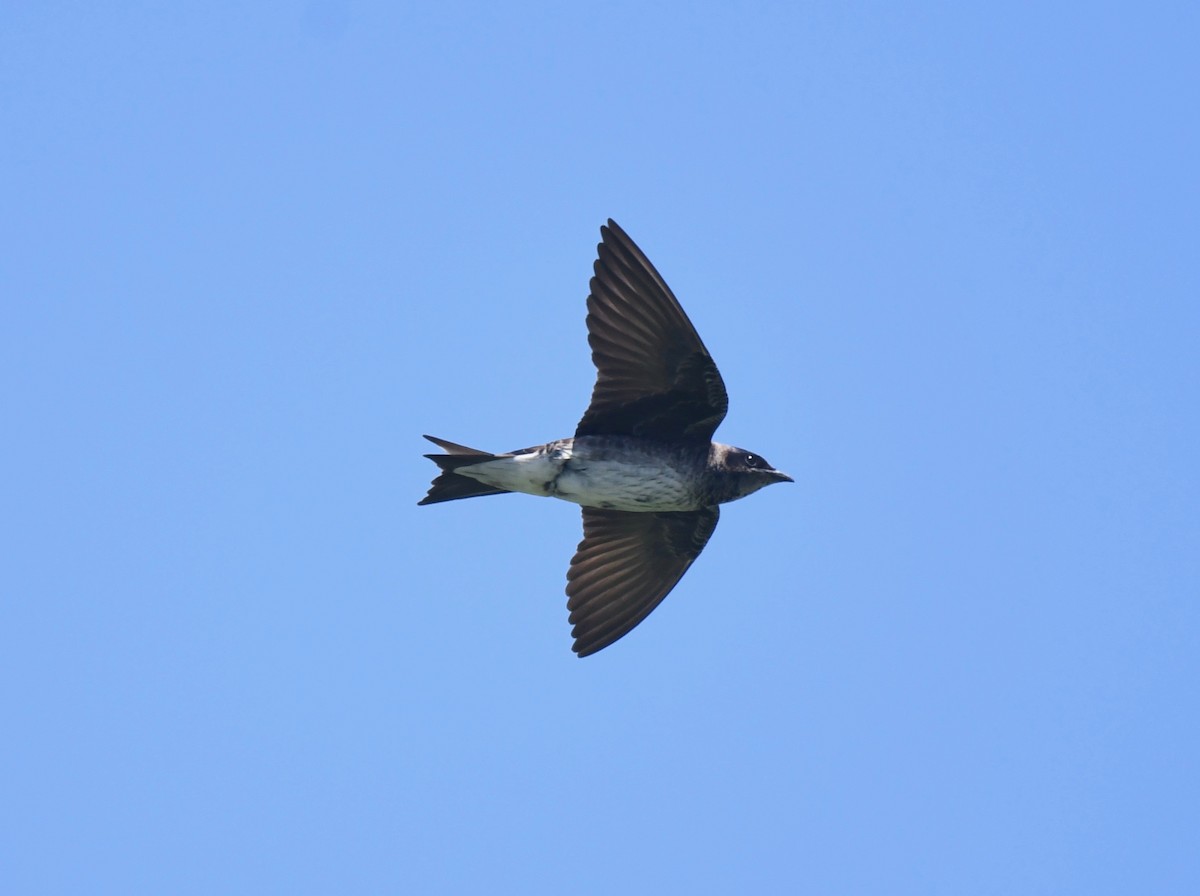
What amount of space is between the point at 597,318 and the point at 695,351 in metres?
0.66

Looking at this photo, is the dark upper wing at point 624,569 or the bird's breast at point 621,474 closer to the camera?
the bird's breast at point 621,474

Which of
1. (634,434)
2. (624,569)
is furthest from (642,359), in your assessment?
(624,569)

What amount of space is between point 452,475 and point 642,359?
1.41 meters

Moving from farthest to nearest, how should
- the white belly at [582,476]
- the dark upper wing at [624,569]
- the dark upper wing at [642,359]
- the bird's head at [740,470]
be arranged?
1. the dark upper wing at [624,569]
2. the bird's head at [740,470]
3. the white belly at [582,476]
4. the dark upper wing at [642,359]

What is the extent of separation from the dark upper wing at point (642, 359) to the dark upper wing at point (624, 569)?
3.61 feet

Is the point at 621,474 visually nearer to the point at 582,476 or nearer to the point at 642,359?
the point at 582,476

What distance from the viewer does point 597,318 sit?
1184 cm

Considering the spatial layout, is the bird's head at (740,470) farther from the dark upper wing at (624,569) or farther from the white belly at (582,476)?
the dark upper wing at (624,569)

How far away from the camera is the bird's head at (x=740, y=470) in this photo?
Result: 12133mm

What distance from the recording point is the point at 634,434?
12.1 metres

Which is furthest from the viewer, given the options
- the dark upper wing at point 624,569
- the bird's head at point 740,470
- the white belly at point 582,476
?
the dark upper wing at point 624,569

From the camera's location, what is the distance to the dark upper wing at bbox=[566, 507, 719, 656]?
12922 mm

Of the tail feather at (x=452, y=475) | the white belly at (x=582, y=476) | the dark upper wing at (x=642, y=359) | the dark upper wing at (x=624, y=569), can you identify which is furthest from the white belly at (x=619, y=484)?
the dark upper wing at (x=624, y=569)

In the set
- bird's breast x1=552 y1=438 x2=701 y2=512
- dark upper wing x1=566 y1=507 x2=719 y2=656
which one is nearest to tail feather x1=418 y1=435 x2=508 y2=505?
bird's breast x1=552 y1=438 x2=701 y2=512
